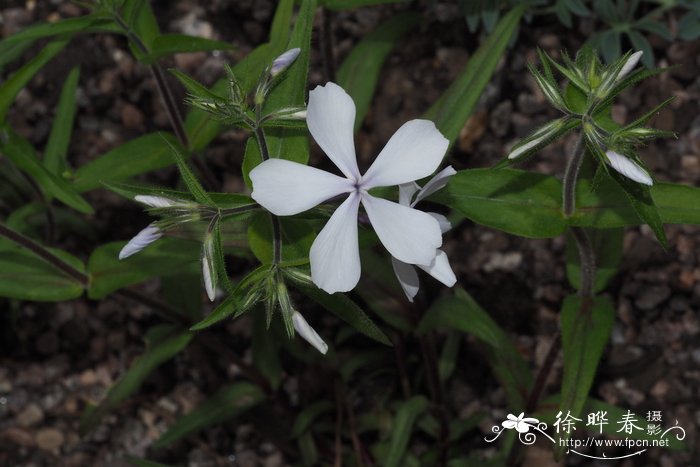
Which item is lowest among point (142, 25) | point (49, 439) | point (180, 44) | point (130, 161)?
point (49, 439)

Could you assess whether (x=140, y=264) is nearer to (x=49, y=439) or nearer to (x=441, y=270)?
(x=441, y=270)

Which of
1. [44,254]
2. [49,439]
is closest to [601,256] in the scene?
[44,254]

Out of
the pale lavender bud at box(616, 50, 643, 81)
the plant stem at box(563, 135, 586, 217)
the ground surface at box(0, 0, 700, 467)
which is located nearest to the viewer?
the pale lavender bud at box(616, 50, 643, 81)

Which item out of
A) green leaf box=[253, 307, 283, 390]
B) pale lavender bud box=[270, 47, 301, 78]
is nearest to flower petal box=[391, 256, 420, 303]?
pale lavender bud box=[270, 47, 301, 78]

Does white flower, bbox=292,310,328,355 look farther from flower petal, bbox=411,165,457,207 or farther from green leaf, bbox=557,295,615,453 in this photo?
green leaf, bbox=557,295,615,453

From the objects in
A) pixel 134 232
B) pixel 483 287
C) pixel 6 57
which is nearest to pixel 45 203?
pixel 134 232

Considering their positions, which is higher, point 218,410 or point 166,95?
point 166,95
